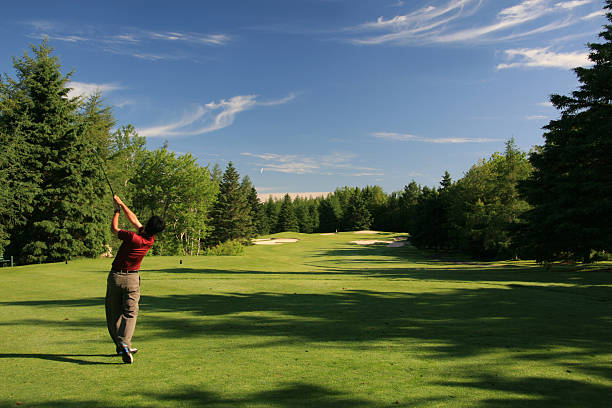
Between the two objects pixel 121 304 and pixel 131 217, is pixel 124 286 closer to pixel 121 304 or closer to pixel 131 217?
pixel 121 304

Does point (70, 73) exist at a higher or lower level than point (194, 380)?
higher

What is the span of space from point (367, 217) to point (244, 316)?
94.5 m

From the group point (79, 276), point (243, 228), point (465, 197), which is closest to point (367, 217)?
point (243, 228)

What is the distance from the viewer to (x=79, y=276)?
1841cm

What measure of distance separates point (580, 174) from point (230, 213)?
191 feet

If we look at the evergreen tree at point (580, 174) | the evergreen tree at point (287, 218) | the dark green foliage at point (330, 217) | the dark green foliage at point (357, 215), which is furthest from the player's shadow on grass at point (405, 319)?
the dark green foliage at point (330, 217)

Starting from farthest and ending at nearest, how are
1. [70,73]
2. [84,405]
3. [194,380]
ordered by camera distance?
[70,73] → [194,380] → [84,405]

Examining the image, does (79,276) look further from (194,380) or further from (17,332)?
(194,380)

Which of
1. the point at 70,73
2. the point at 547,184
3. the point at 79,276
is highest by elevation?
the point at 70,73

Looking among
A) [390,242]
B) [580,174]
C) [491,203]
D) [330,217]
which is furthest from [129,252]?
[330,217]

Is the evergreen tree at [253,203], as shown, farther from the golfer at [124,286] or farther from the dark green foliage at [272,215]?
the golfer at [124,286]

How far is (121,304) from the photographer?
5.95 metres

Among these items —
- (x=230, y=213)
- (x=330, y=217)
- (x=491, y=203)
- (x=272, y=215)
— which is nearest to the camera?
(x=491, y=203)

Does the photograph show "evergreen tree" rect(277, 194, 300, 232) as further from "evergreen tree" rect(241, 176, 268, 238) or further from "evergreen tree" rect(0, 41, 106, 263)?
"evergreen tree" rect(0, 41, 106, 263)
